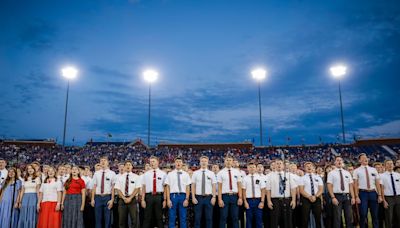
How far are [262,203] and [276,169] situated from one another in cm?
118

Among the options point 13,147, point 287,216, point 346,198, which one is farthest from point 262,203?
point 13,147

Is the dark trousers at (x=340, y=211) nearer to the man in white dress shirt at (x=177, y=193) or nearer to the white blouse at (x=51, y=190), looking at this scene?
the man in white dress shirt at (x=177, y=193)

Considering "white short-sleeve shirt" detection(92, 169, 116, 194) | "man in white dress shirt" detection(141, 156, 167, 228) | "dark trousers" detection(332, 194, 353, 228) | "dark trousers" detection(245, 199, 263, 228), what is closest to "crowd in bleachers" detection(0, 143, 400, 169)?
"white short-sleeve shirt" detection(92, 169, 116, 194)

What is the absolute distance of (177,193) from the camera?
923 centimetres

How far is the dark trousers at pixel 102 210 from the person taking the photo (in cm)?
953

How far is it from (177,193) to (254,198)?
7.54 feet

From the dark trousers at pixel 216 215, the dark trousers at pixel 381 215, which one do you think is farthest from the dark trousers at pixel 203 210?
the dark trousers at pixel 381 215

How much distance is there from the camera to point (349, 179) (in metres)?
9.46

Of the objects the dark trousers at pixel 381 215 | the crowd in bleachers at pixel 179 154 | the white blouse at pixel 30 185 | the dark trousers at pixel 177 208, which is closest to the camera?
the dark trousers at pixel 177 208

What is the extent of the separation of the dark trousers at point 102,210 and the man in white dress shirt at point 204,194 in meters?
2.72

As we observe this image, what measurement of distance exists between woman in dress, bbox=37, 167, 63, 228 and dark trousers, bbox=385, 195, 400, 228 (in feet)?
32.1

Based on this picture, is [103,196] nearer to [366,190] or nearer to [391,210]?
[366,190]

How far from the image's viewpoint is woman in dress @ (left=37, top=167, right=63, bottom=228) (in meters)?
9.19

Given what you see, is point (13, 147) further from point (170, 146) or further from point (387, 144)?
point (387, 144)
